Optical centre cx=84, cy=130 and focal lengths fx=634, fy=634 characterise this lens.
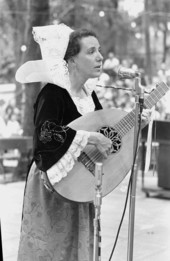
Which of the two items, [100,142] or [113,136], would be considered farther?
[113,136]

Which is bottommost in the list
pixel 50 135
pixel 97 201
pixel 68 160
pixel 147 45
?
pixel 97 201

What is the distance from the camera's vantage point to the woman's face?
339cm

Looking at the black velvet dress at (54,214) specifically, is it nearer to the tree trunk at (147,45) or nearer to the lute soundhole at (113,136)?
the lute soundhole at (113,136)

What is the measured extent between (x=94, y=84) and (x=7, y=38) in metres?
10.9

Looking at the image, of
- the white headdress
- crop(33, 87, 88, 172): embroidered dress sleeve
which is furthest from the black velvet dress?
the white headdress

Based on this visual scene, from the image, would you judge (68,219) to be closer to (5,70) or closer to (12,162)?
(12,162)

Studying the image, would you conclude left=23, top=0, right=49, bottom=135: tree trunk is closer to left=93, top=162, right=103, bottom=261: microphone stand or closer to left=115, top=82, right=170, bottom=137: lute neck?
left=115, top=82, right=170, bottom=137: lute neck

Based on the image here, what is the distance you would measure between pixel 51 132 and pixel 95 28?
1254cm

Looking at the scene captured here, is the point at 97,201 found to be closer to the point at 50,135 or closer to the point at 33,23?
the point at 50,135

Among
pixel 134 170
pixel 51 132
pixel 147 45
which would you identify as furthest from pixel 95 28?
pixel 134 170

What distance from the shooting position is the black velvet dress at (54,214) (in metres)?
3.29

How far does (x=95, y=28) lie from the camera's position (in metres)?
15.5

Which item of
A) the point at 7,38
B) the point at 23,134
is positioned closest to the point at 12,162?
the point at 23,134

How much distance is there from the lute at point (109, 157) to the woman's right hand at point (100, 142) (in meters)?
0.11
